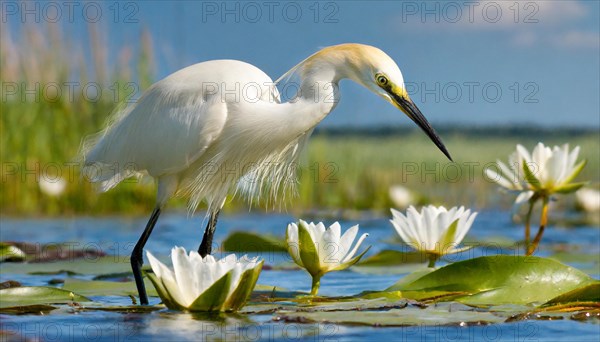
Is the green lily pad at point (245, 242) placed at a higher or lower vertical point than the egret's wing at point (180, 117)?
lower

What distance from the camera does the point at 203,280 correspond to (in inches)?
131

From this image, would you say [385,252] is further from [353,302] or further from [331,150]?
[331,150]

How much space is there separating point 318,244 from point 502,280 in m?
0.78

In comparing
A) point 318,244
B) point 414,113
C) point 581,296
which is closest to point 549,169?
point 414,113

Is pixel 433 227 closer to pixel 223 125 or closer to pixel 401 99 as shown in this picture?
pixel 401 99

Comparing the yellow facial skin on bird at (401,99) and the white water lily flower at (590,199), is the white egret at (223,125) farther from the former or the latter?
the white water lily flower at (590,199)

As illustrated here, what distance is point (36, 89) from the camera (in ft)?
33.8

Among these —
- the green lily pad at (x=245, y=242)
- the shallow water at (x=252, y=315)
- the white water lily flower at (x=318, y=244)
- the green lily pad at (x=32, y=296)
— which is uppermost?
the white water lily flower at (x=318, y=244)

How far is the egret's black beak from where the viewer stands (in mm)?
4312

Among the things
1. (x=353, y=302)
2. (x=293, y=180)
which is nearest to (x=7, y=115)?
(x=293, y=180)

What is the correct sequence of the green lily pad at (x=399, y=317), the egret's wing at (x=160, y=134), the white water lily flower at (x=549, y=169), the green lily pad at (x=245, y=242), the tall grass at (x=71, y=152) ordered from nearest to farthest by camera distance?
the green lily pad at (x=399, y=317), the white water lily flower at (x=549, y=169), the egret's wing at (x=160, y=134), the green lily pad at (x=245, y=242), the tall grass at (x=71, y=152)

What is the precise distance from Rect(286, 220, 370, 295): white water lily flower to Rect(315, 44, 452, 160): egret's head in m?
0.86

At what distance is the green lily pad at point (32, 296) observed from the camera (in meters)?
3.65

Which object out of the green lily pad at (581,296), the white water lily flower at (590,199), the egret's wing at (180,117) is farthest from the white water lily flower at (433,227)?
the white water lily flower at (590,199)
